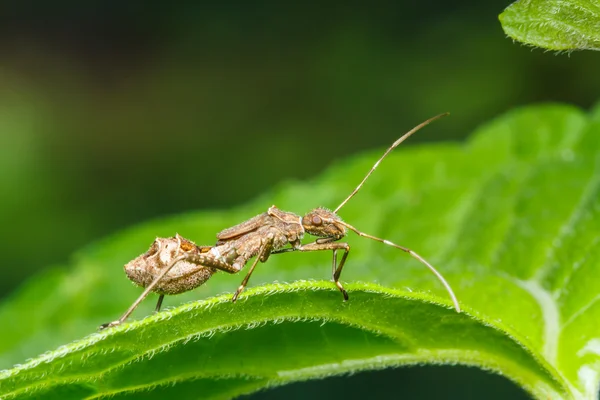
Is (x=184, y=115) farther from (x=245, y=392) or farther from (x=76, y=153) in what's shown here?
(x=245, y=392)

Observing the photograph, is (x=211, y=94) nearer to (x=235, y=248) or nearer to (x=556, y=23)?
(x=235, y=248)

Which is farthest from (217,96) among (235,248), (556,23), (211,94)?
(556,23)

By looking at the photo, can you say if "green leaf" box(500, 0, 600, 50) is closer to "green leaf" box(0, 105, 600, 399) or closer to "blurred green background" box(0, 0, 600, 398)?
"green leaf" box(0, 105, 600, 399)

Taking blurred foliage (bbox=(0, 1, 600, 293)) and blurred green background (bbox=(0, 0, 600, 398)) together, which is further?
blurred foliage (bbox=(0, 1, 600, 293))

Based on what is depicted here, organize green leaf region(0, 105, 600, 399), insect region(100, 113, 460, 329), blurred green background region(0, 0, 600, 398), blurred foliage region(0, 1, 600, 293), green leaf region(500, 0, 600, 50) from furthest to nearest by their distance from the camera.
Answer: blurred foliage region(0, 1, 600, 293) → blurred green background region(0, 0, 600, 398) → insect region(100, 113, 460, 329) → green leaf region(0, 105, 600, 399) → green leaf region(500, 0, 600, 50)

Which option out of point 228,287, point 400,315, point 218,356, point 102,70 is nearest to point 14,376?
point 218,356

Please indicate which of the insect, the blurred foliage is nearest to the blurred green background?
the blurred foliage
